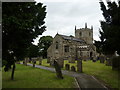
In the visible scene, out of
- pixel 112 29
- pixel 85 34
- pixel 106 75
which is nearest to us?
pixel 112 29

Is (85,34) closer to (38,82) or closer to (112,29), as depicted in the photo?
(112,29)

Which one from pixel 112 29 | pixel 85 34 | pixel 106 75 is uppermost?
pixel 85 34

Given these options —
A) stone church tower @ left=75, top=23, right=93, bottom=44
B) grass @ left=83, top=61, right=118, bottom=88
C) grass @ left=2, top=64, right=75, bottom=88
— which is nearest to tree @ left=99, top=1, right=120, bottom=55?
grass @ left=83, top=61, right=118, bottom=88

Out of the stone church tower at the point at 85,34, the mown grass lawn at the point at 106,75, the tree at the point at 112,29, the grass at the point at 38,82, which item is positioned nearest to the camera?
the grass at the point at 38,82

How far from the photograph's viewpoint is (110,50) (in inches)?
567

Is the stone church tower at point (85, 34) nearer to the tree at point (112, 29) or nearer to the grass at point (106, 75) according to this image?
the tree at point (112, 29)

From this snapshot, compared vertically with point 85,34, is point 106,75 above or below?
below

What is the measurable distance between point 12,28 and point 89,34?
60.1 metres

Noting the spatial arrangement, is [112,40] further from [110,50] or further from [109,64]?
[109,64]

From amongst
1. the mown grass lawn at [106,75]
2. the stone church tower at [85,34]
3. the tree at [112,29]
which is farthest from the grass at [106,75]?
the stone church tower at [85,34]

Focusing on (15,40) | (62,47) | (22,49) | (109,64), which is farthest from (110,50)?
(62,47)

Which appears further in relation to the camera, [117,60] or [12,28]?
[117,60]

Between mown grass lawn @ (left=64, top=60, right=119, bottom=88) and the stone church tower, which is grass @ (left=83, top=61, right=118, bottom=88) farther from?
the stone church tower

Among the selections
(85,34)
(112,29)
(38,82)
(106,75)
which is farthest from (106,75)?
(85,34)
